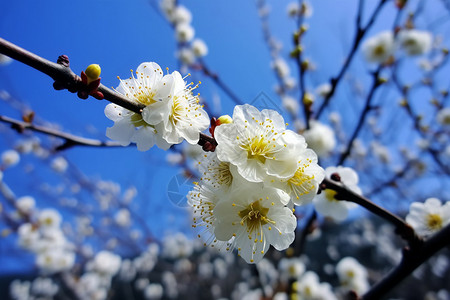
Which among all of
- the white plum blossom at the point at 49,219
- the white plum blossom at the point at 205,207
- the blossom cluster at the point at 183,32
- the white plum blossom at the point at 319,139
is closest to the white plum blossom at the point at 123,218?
the white plum blossom at the point at 49,219

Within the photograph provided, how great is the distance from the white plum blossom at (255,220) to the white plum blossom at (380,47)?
2898mm

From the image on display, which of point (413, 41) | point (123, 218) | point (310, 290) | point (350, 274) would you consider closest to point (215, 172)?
point (310, 290)

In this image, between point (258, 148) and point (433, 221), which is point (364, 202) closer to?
point (258, 148)

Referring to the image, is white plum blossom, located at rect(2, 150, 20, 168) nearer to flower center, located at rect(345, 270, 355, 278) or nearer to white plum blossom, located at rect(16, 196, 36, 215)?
white plum blossom, located at rect(16, 196, 36, 215)

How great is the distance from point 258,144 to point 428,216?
100cm

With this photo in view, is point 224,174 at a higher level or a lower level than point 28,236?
lower

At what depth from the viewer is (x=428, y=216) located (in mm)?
1271

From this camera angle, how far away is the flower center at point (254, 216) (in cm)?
80

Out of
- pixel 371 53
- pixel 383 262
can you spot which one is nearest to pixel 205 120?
pixel 371 53

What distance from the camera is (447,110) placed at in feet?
12.3

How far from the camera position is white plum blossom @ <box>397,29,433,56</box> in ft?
9.94

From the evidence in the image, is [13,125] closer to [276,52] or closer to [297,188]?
[297,188]

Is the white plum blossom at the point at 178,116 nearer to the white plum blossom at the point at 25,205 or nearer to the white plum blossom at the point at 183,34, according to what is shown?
the white plum blossom at the point at 183,34

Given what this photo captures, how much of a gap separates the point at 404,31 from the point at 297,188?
3.14m
